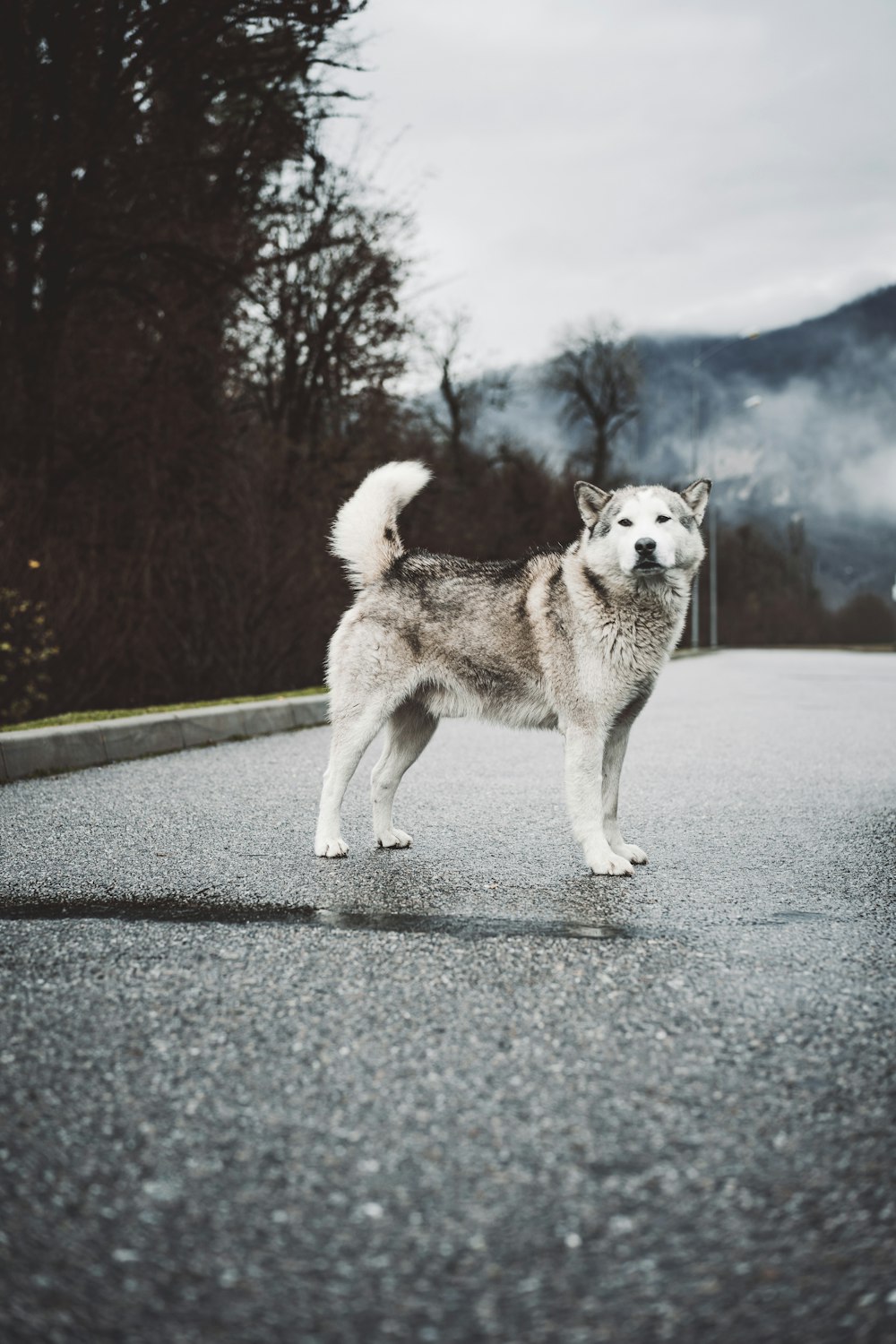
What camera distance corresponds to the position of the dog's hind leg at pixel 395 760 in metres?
5.98

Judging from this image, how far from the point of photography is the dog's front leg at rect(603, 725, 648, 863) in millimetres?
5551

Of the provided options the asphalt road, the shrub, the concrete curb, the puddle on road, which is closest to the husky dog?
the asphalt road

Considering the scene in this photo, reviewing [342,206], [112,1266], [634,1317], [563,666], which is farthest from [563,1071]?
[342,206]

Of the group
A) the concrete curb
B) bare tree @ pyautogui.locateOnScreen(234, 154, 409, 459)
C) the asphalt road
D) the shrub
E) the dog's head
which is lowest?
the concrete curb

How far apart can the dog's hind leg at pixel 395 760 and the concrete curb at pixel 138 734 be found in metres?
3.33

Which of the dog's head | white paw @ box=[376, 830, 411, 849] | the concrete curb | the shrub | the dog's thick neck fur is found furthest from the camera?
the shrub

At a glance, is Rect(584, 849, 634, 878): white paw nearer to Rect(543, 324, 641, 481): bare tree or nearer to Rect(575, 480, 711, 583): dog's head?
Rect(575, 480, 711, 583): dog's head

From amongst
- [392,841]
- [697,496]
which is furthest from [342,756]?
[697,496]

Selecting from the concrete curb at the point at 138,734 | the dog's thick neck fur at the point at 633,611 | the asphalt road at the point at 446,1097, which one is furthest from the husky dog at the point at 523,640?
the concrete curb at the point at 138,734

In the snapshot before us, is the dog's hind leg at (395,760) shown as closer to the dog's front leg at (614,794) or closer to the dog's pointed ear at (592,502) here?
the dog's front leg at (614,794)

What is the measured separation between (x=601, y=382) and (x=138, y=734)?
4994cm

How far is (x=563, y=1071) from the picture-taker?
2.88 m

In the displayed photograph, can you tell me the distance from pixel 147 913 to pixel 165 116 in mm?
13795

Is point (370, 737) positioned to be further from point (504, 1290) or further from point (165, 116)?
point (165, 116)
